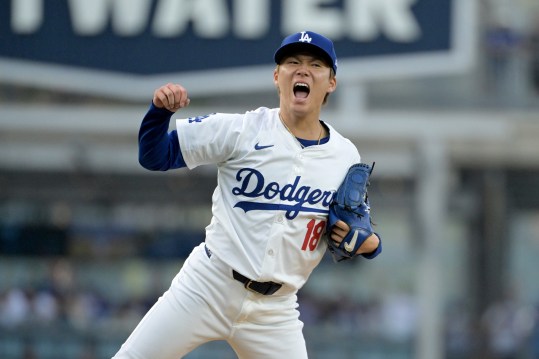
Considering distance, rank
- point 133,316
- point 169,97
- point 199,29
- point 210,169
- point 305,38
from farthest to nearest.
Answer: point 210,169 → point 133,316 → point 199,29 → point 305,38 → point 169,97

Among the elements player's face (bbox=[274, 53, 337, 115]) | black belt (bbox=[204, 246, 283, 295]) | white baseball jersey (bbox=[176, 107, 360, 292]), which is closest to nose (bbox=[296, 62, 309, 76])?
player's face (bbox=[274, 53, 337, 115])

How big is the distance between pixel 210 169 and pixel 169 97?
9859 mm

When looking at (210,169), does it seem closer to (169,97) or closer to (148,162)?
(148,162)

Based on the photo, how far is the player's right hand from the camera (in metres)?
4.55

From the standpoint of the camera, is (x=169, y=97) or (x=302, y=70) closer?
(x=169, y=97)

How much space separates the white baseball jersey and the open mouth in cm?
17

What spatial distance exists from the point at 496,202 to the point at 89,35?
27.8ft

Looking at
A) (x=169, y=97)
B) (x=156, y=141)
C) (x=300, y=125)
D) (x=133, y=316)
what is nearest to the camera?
(x=169, y=97)

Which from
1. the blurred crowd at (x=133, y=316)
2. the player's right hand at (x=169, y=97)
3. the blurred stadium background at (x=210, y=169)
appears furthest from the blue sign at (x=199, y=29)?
the player's right hand at (x=169, y=97)

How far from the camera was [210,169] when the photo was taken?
14398 millimetres

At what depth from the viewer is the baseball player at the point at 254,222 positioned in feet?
15.6

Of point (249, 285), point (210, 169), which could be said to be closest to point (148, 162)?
point (249, 285)

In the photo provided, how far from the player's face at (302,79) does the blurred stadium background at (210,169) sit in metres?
7.16

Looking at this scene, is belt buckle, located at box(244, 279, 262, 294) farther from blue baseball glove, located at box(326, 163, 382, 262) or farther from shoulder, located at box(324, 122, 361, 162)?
shoulder, located at box(324, 122, 361, 162)
